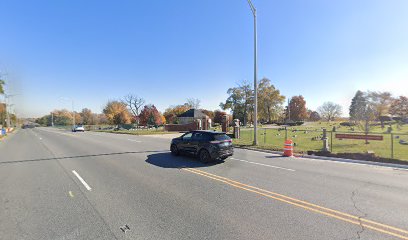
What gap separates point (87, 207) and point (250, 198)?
3.86 metres

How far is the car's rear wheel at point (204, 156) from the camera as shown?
10.3 m

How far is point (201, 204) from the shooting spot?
16.8ft

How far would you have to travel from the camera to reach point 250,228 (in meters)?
3.99

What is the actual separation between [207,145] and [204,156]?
22.7 inches

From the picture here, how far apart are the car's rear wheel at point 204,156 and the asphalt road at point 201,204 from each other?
5.39ft

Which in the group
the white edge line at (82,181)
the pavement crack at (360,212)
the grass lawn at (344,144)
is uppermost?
the grass lawn at (344,144)

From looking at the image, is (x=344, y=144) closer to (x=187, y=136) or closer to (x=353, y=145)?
(x=353, y=145)

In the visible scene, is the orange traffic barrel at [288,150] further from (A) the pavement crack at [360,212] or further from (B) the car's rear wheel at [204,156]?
(A) the pavement crack at [360,212]

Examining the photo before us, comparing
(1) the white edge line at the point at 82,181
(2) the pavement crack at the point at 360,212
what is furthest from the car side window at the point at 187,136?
(2) the pavement crack at the point at 360,212

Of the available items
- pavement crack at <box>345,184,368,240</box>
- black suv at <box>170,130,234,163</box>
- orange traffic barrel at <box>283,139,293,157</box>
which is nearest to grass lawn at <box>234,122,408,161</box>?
orange traffic barrel at <box>283,139,293,157</box>

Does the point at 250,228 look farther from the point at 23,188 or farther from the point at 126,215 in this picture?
the point at 23,188

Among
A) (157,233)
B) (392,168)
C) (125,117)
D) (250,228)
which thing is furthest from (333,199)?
(125,117)

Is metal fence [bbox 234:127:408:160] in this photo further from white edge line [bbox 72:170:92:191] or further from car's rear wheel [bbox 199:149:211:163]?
white edge line [bbox 72:170:92:191]

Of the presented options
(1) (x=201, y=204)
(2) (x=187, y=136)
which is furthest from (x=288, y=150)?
(1) (x=201, y=204)
